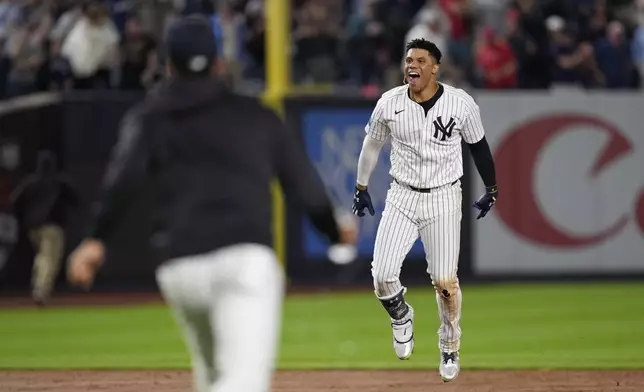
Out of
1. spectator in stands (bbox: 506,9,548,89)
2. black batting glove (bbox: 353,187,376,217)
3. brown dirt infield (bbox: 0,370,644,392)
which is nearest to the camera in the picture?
black batting glove (bbox: 353,187,376,217)

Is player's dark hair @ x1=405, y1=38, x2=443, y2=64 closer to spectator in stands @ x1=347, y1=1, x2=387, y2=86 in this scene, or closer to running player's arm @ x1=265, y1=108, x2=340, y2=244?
running player's arm @ x1=265, y1=108, x2=340, y2=244

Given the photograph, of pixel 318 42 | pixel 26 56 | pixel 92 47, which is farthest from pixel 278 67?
pixel 26 56

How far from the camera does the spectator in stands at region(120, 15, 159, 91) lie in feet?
67.3

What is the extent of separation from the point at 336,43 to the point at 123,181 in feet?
48.9

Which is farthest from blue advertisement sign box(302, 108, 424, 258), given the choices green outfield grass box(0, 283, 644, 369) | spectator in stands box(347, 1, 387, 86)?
green outfield grass box(0, 283, 644, 369)

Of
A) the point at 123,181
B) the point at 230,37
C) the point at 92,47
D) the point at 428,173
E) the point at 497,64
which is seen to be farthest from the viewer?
the point at 497,64

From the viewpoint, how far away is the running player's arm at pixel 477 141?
10.7 metres

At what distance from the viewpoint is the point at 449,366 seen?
10898 millimetres

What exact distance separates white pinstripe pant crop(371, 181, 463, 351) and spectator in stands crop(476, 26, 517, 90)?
34.8 ft

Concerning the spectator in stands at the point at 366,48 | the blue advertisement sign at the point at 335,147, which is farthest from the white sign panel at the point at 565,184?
the spectator in stands at the point at 366,48

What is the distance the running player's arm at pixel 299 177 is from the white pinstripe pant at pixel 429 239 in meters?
4.31

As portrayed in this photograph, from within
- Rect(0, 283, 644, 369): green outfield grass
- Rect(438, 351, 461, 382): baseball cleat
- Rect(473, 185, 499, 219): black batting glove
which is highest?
Rect(473, 185, 499, 219): black batting glove

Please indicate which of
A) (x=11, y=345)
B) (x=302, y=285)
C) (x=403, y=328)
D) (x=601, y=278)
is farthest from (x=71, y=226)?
(x=403, y=328)

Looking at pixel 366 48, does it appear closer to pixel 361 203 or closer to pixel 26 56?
pixel 26 56
